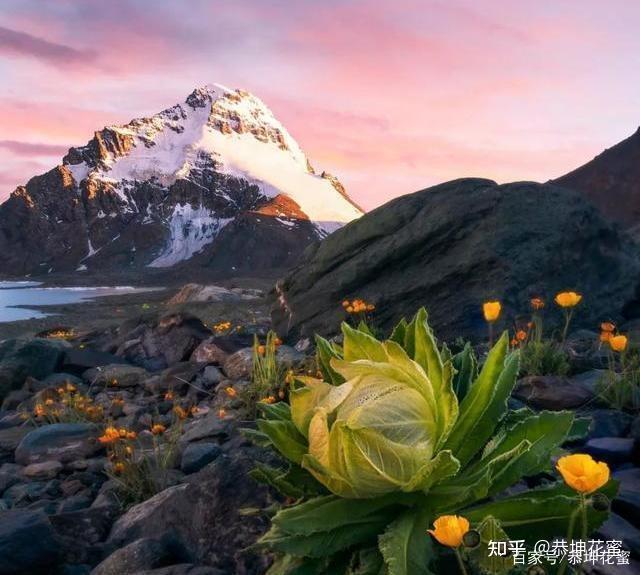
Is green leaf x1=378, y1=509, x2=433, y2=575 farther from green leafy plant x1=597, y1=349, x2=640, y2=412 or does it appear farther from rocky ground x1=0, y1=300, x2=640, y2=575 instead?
green leafy plant x1=597, y1=349, x2=640, y2=412

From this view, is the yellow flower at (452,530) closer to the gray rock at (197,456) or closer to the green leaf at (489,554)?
the green leaf at (489,554)

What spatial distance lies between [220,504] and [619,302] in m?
9.39

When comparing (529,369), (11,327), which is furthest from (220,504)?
(11,327)

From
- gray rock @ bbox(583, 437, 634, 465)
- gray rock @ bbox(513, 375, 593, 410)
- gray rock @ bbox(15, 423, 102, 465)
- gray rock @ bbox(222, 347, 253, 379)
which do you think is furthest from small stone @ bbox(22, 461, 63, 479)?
gray rock @ bbox(583, 437, 634, 465)

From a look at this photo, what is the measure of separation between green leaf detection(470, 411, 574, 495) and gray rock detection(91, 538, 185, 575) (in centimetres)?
188

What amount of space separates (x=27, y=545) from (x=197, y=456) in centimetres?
203

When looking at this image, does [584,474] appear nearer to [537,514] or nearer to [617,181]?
[537,514]

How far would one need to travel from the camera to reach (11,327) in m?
40.7

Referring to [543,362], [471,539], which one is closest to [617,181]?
[543,362]

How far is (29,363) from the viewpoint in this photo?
12.3 meters

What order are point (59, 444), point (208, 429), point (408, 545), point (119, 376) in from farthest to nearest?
point (119, 376), point (59, 444), point (208, 429), point (408, 545)

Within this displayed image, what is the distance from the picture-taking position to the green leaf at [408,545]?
251 cm

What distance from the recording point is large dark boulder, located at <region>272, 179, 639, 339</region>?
11000 mm

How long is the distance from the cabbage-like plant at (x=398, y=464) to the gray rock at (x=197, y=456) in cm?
307
